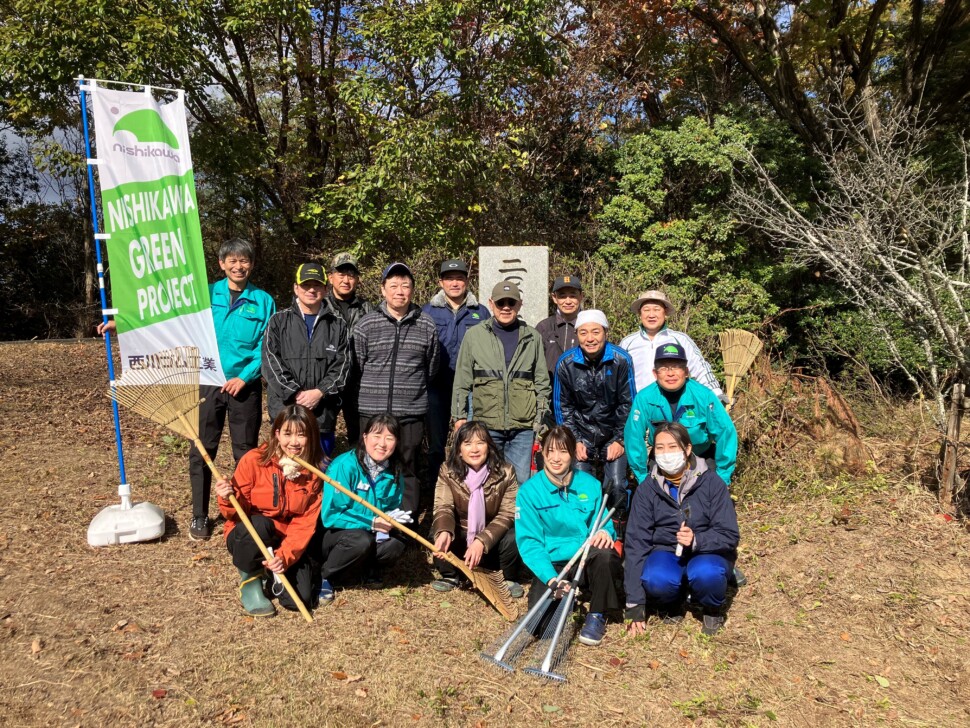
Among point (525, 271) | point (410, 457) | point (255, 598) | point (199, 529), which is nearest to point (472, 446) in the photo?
point (410, 457)

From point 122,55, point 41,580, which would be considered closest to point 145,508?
point 41,580

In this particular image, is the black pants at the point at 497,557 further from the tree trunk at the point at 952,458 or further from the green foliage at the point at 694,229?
the green foliage at the point at 694,229

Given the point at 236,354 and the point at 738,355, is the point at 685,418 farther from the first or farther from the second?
the point at 236,354

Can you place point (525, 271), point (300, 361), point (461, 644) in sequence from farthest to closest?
point (525, 271)
point (300, 361)
point (461, 644)

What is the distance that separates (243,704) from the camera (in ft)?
10.7

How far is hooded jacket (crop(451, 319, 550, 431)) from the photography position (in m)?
4.74

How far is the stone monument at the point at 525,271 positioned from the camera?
6.76 metres

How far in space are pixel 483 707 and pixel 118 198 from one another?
12.4 ft

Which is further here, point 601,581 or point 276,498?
point 276,498

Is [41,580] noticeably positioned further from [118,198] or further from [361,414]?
[118,198]

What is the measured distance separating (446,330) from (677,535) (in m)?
2.20

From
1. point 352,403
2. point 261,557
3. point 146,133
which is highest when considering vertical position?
point 146,133

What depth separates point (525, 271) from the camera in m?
6.77

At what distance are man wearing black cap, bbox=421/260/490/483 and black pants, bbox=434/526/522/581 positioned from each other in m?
0.86
